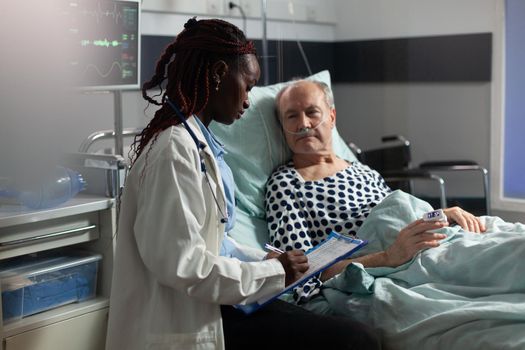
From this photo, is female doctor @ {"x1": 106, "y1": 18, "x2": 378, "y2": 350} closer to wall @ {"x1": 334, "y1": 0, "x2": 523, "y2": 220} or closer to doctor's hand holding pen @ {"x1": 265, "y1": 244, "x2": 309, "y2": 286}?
doctor's hand holding pen @ {"x1": 265, "y1": 244, "x2": 309, "y2": 286}

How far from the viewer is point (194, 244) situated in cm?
137

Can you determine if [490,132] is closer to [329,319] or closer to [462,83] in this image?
[462,83]

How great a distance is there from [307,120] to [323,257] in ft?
2.58

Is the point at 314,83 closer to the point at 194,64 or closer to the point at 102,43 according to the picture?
the point at 102,43

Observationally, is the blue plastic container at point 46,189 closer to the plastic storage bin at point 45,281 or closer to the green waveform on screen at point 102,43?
the plastic storage bin at point 45,281

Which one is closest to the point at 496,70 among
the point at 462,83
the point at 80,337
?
the point at 462,83

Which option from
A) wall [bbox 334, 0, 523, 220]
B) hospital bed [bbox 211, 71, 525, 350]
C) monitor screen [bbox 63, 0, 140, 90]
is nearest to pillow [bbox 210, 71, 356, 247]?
hospital bed [bbox 211, 71, 525, 350]

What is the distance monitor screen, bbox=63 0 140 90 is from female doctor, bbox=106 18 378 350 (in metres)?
0.50

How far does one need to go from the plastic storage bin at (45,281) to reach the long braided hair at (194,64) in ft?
1.80

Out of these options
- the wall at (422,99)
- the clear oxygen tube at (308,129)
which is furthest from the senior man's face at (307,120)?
the wall at (422,99)

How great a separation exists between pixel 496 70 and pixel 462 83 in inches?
8.0

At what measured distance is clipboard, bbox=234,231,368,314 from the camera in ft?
4.99

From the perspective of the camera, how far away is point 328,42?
3.34 meters

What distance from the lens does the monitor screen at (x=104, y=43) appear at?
200 cm
